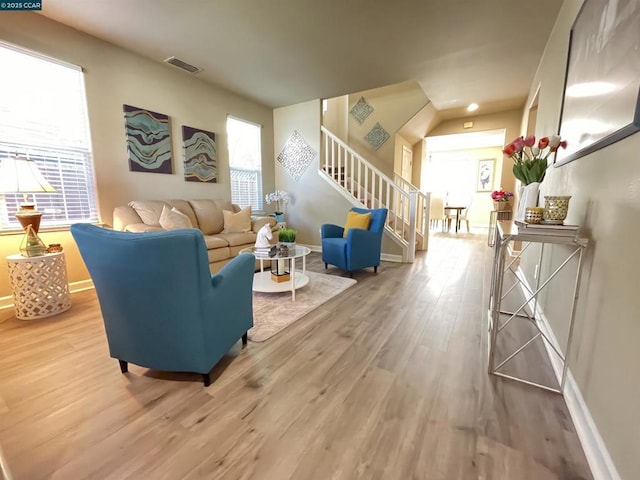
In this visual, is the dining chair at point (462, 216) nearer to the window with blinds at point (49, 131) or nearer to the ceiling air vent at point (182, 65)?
the ceiling air vent at point (182, 65)

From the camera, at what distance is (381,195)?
4.56 metres

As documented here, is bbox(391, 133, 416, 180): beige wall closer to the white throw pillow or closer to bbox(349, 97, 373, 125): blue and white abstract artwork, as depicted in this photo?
bbox(349, 97, 373, 125): blue and white abstract artwork

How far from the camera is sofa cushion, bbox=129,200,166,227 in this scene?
317cm

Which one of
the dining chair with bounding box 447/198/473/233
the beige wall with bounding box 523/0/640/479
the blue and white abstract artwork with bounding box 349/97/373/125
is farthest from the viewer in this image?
the dining chair with bounding box 447/198/473/233

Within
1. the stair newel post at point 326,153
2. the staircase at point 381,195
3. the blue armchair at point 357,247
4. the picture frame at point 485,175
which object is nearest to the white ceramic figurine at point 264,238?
the blue armchair at point 357,247

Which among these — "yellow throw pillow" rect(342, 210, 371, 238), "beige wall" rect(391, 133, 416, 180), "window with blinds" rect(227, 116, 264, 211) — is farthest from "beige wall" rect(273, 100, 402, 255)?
"beige wall" rect(391, 133, 416, 180)

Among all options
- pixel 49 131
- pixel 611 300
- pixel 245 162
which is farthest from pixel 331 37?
pixel 611 300

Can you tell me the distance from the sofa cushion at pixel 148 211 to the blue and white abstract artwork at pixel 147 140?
48 centimetres

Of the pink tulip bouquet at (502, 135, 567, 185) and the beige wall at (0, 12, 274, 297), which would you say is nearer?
the pink tulip bouquet at (502, 135, 567, 185)

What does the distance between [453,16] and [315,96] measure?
8.23 ft

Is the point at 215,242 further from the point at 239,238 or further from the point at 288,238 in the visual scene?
the point at 288,238

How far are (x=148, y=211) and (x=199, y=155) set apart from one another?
1.31 meters

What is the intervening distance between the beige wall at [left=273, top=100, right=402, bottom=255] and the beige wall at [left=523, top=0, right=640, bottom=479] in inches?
135

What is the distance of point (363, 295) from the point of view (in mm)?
2818
